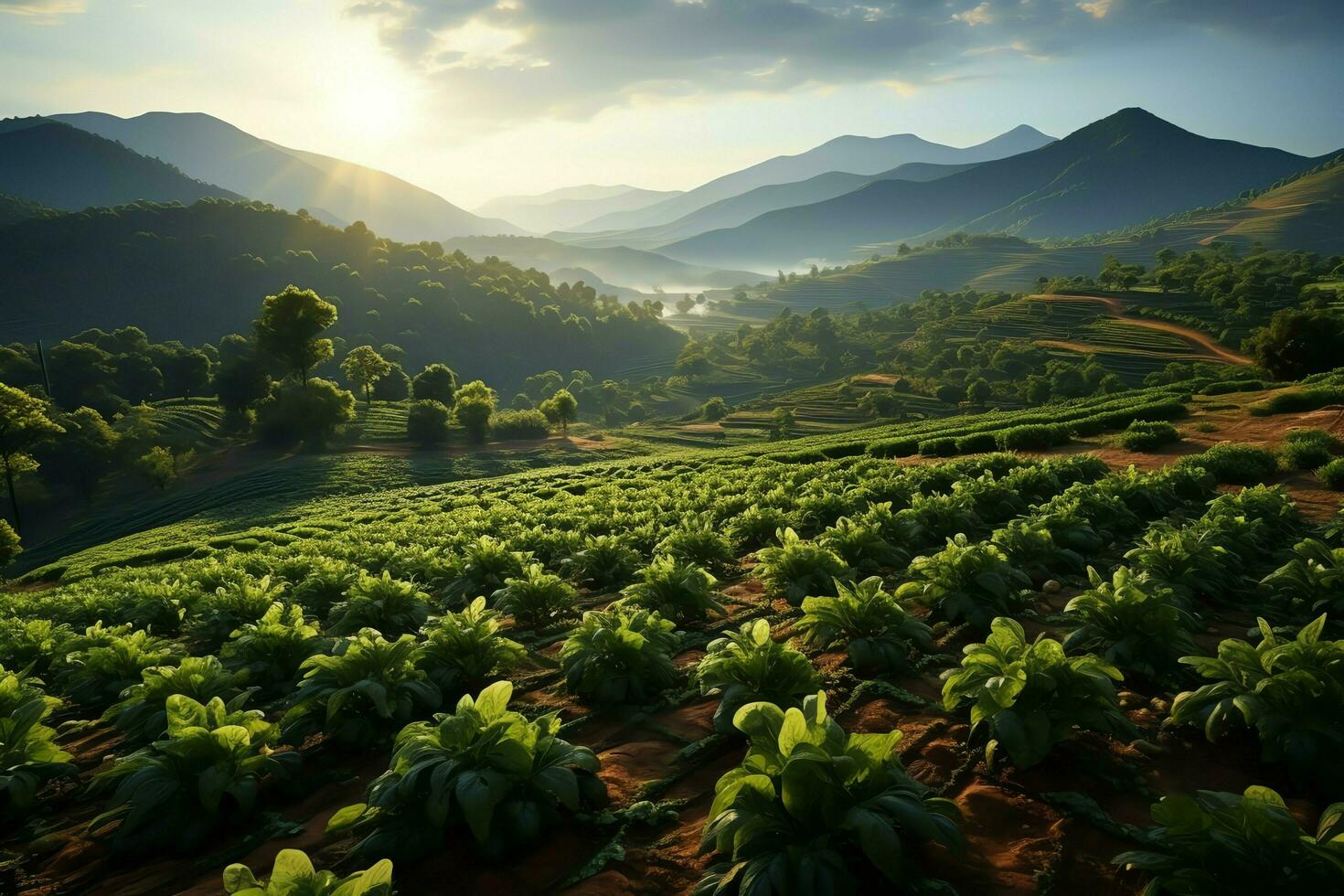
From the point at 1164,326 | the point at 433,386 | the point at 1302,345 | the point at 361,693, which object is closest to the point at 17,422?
the point at 433,386

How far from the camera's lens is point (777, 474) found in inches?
859

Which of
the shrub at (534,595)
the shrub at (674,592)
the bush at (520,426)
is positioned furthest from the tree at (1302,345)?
the bush at (520,426)

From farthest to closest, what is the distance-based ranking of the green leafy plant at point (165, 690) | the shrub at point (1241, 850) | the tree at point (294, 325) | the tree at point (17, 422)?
the tree at point (294, 325) → the tree at point (17, 422) → the green leafy plant at point (165, 690) → the shrub at point (1241, 850)

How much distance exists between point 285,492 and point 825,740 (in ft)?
198

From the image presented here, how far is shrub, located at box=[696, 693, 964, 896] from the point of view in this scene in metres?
3.59

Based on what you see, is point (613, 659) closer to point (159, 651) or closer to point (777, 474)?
point (159, 651)

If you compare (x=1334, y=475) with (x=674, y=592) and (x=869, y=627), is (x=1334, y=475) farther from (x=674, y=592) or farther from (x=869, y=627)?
(x=674, y=592)

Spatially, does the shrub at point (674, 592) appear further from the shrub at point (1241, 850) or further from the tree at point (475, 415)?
the tree at point (475, 415)

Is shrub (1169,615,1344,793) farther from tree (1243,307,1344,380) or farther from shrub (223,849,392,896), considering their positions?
tree (1243,307,1344,380)

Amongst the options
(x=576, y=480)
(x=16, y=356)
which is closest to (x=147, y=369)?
(x=16, y=356)

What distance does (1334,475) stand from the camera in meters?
13.6

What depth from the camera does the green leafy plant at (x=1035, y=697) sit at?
4.80 metres

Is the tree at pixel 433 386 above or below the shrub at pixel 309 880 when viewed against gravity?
below

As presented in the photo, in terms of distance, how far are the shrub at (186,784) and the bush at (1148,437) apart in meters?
23.6
